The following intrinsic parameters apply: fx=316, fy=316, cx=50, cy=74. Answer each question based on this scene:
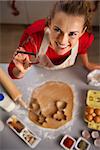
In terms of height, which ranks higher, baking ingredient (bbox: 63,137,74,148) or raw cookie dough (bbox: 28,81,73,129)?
raw cookie dough (bbox: 28,81,73,129)

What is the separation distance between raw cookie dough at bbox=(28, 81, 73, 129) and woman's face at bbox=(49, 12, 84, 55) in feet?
0.72

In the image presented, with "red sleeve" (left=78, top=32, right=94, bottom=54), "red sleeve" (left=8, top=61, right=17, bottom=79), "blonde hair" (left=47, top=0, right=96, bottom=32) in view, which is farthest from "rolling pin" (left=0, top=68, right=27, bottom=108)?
"blonde hair" (left=47, top=0, right=96, bottom=32)

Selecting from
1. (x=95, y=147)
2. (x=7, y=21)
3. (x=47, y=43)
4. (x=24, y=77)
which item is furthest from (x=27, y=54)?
(x=7, y=21)

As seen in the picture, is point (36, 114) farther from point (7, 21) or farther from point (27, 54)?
point (7, 21)

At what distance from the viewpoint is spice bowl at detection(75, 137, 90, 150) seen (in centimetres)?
91

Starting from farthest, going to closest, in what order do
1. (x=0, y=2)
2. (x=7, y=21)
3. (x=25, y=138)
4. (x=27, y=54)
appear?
1. (x=7, y=21)
2. (x=0, y=2)
3. (x=25, y=138)
4. (x=27, y=54)

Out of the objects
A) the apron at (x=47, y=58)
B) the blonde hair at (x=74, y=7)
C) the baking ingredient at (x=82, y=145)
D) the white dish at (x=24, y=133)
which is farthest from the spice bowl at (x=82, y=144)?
the blonde hair at (x=74, y=7)

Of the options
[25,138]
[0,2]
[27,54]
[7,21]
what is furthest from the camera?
[7,21]

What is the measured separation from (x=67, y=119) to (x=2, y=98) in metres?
0.21

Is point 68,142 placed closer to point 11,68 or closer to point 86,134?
point 86,134

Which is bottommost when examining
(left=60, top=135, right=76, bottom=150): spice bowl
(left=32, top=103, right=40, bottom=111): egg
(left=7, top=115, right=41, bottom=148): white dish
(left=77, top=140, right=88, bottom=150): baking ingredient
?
(left=77, top=140, right=88, bottom=150): baking ingredient

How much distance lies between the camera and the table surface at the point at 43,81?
36.2 inches

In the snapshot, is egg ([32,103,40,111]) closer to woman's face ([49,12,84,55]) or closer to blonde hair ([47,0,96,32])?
woman's face ([49,12,84,55])

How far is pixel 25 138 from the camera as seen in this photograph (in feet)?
3.03
